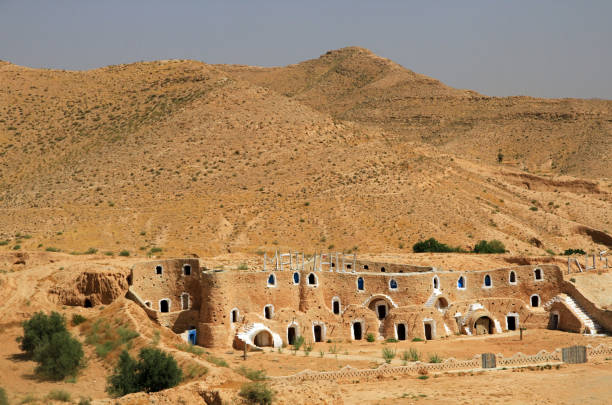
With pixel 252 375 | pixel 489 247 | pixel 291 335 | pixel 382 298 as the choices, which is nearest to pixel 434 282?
pixel 382 298

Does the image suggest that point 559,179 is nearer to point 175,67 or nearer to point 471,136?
point 471,136

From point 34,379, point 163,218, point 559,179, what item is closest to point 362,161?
point 163,218

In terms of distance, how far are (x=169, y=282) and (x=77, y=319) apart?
17.8 ft

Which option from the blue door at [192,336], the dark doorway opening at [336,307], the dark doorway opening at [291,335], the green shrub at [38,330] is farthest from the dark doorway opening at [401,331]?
the green shrub at [38,330]

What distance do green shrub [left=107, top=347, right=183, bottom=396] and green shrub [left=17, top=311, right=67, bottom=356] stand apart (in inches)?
311

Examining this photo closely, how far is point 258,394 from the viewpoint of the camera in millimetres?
22562

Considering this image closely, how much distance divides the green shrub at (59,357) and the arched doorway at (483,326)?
70.1ft

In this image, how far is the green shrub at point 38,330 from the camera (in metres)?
34.1

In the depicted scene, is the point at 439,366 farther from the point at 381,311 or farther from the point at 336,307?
the point at 336,307

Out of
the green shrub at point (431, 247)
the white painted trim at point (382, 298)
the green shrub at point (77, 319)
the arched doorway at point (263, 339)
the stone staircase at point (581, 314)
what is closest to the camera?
the green shrub at point (77, 319)

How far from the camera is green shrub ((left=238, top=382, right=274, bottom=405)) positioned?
22.5 m

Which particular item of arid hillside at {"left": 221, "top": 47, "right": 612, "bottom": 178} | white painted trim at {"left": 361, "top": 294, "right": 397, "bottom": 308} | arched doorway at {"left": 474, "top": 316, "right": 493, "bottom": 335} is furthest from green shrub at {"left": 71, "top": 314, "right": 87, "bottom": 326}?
arid hillside at {"left": 221, "top": 47, "right": 612, "bottom": 178}

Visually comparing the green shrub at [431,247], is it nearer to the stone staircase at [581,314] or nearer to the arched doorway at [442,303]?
the stone staircase at [581,314]

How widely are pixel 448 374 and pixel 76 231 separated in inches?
1262
